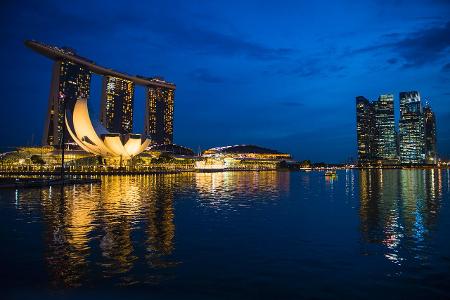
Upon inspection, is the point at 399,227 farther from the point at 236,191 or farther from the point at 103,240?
the point at 236,191

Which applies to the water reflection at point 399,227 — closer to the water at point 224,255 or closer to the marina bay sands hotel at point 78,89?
the water at point 224,255

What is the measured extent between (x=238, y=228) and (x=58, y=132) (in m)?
116

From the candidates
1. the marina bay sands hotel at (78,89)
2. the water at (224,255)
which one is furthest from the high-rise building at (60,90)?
the water at (224,255)

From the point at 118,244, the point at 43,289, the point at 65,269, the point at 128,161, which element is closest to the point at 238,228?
the point at 118,244

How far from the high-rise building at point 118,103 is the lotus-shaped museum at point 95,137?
86514 millimetres

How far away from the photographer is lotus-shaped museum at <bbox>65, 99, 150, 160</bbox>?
86812 mm

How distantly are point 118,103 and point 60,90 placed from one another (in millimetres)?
66231

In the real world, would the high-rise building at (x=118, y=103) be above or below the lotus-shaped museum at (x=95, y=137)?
above

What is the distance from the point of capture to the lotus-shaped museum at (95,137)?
86.8 meters

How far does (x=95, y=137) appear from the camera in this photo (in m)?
89.3

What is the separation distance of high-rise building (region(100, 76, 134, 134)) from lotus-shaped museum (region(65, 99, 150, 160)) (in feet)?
284

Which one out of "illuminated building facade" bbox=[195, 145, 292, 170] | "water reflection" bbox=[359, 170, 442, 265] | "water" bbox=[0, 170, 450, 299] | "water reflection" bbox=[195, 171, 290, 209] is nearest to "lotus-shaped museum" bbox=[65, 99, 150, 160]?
"water reflection" bbox=[195, 171, 290, 209]

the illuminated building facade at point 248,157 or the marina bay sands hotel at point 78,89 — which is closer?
the marina bay sands hotel at point 78,89

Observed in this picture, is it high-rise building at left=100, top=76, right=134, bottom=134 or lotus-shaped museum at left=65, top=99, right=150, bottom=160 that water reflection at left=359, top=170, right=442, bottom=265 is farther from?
high-rise building at left=100, top=76, right=134, bottom=134
